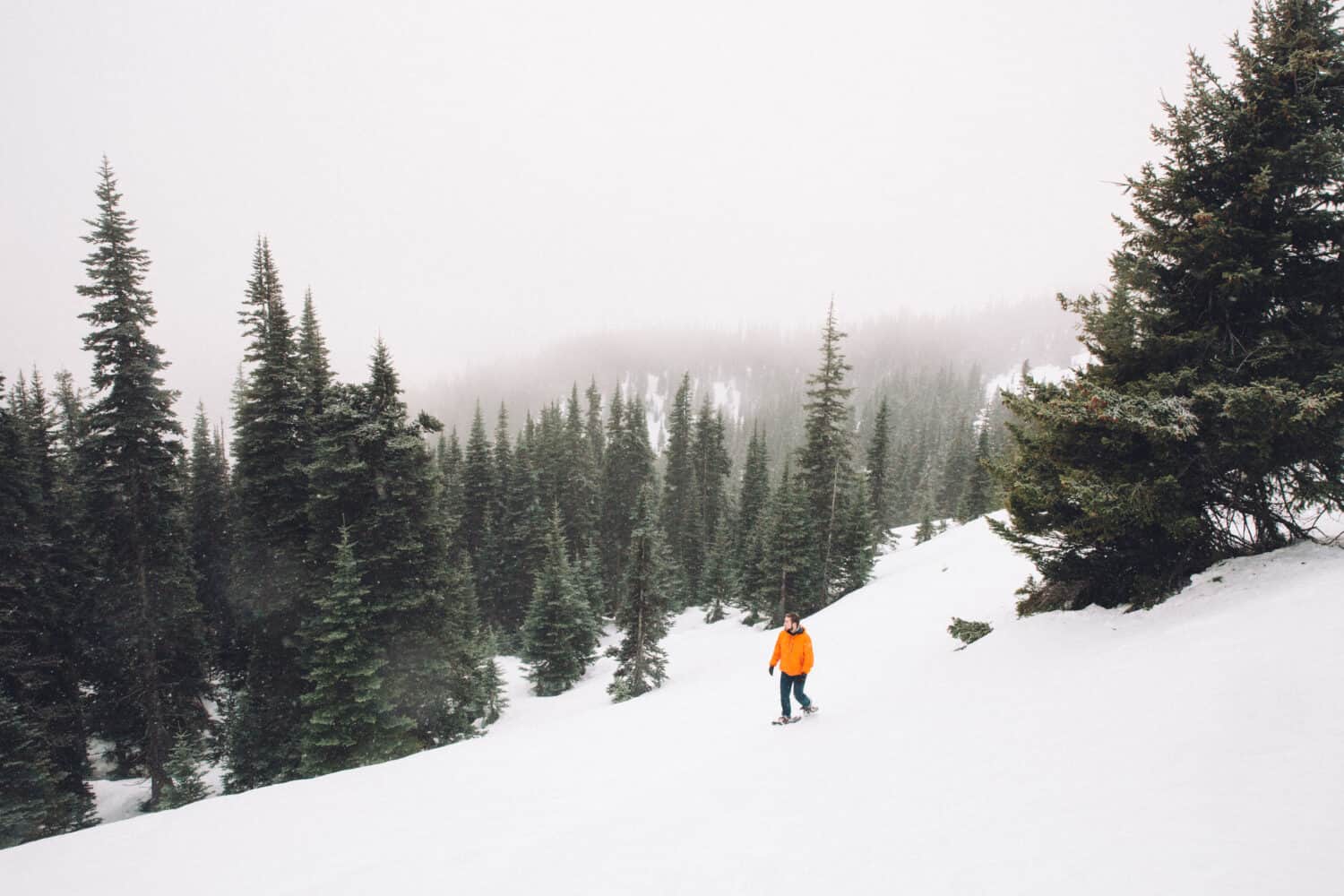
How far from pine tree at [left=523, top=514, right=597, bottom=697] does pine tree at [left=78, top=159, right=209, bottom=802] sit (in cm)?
1440

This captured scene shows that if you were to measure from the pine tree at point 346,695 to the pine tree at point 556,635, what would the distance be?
1338 centimetres

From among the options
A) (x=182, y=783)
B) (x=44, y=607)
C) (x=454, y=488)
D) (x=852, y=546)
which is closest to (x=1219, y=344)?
(x=852, y=546)

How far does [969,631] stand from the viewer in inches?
410

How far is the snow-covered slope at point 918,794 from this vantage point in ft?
13.2

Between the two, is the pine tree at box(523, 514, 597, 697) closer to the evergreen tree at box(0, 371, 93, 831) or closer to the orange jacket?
the evergreen tree at box(0, 371, 93, 831)

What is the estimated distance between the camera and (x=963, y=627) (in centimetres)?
1059

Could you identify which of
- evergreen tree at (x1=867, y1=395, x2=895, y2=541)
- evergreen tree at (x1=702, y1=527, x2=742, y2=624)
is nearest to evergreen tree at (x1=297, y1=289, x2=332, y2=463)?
evergreen tree at (x1=702, y1=527, x2=742, y2=624)

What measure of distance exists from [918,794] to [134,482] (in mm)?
21847

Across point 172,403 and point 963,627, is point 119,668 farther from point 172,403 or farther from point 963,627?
point 963,627

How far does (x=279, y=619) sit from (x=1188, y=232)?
2450 cm

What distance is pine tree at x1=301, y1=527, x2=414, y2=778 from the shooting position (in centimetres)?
1409

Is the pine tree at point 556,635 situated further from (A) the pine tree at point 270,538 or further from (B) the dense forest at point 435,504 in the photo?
(A) the pine tree at point 270,538

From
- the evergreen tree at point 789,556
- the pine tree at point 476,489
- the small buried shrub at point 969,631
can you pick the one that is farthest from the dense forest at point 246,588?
the pine tree at point 476,489

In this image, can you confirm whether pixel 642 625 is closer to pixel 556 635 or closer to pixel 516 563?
pixel 556 635
